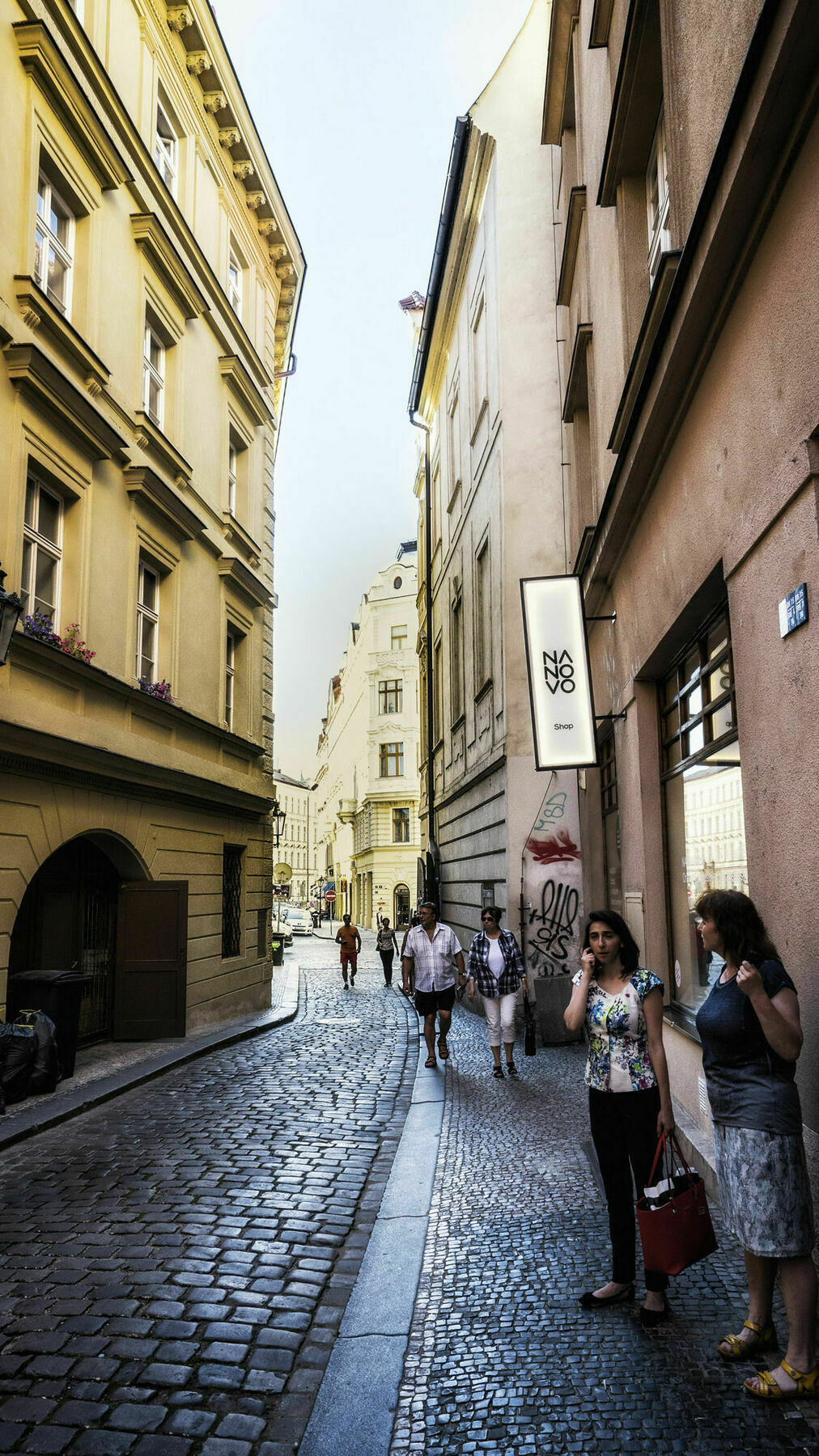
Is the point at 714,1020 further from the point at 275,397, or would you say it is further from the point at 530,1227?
the point at 275,397

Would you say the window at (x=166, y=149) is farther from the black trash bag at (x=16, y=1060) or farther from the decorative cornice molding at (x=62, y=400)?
the black trash bag at (x=16, y=1060)

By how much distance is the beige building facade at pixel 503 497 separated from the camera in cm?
1341

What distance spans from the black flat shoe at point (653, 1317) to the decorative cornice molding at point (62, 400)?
917cm

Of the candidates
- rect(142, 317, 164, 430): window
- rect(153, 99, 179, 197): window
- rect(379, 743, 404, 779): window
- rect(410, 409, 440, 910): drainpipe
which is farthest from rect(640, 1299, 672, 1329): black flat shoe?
rect(379, 743, 404, 779): window

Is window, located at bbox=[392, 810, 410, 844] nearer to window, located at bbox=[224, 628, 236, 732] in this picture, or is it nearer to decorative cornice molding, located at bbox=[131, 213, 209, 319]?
window, located at bbox=[224, 628, 236, 732]

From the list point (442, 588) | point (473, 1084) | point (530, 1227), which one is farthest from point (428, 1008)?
point (442, 588)

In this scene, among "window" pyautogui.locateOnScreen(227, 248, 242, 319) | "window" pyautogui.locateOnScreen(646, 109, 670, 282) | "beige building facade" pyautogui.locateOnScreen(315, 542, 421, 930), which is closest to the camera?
"window" pyautogui.locateOnScreen(646, 109, 670, 282)

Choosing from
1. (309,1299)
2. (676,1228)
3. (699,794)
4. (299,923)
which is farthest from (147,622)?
(299,923)

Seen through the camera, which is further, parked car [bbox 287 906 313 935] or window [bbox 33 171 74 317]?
parked car [bbox 287 906 313 935]

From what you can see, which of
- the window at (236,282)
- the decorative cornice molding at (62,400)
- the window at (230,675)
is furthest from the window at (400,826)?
the decorative cornice molding at (62,400)

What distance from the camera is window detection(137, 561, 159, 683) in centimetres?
1323

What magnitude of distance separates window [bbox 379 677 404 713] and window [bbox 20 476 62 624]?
41173 millimetres

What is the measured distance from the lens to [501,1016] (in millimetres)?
9492

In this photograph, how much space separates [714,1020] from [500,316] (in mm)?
13614
